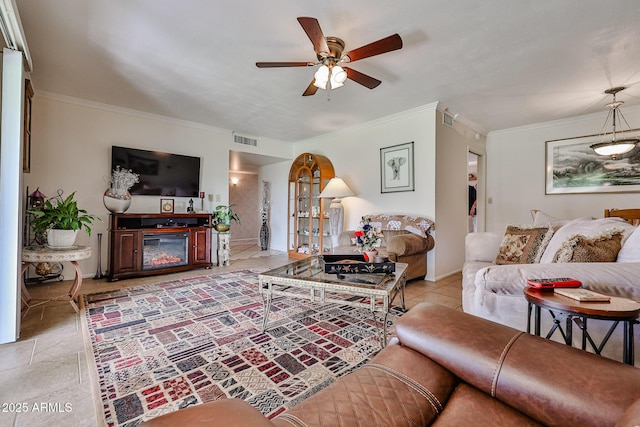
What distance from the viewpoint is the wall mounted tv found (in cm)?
421

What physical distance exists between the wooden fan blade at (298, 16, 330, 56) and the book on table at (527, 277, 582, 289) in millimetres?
1990

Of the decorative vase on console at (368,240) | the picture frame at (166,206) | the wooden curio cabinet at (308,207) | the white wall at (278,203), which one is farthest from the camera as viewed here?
the white wall at (278,203)

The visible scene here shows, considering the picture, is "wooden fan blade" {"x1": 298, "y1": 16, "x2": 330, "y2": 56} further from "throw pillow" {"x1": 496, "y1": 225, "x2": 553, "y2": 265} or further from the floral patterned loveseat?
"throw pillow" {"x1": 496, "y1": 225, "x2": 553, "y2": 265}

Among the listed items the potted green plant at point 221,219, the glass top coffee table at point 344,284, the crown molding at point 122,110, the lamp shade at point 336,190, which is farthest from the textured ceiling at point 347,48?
the glass top coffee table at point 344,284

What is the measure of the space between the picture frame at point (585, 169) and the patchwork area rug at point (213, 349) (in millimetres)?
3923

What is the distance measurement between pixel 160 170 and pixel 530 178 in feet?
20.2

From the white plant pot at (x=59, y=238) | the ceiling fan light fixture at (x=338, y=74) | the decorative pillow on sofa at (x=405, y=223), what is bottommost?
the white plant pot at (x=59, y=238)

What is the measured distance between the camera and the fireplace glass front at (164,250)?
4031mm

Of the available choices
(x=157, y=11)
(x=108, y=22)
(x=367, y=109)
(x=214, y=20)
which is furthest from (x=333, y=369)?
(x=367, y=109)

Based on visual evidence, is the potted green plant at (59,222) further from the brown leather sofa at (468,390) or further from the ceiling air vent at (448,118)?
the ceiling air vent at (448,118)

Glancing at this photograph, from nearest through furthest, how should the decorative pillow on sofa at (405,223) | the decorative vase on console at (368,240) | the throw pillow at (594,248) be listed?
the throw pillow at (594,248), the decorative vase on console at (368,240), the decorative pillow on sofa at (405,223)

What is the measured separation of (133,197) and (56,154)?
1.02m

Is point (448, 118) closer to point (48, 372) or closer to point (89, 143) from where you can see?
point (48, 372)

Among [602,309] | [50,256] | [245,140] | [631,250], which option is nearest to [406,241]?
[631,250]
